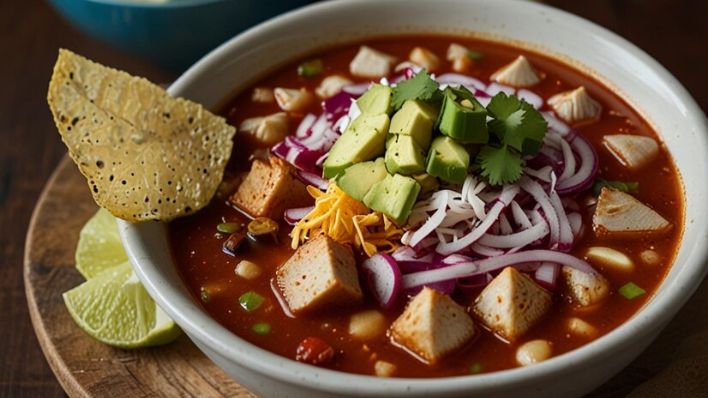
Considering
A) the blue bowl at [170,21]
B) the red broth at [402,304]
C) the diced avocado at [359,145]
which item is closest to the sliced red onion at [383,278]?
the red broth at [402,304]

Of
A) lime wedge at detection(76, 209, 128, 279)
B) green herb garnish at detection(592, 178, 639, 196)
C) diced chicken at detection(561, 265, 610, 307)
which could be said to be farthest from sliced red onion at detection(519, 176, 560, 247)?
lime wedge at detection(76, 209, 128, 279)

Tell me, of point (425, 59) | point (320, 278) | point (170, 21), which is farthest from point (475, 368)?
point (170, 21)

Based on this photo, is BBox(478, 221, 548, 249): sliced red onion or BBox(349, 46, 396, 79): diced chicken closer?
BBox(478, 221, 548, 249): sliced red onion

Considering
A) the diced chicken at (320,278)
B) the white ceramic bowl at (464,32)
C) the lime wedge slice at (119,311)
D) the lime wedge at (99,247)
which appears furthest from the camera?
the lime wedge at (99,247)

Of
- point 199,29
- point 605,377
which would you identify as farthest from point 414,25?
point 605,377

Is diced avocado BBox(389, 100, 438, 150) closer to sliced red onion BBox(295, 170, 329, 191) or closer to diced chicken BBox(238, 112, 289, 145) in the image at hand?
sliced red onion BBox(295, 170, 329, 191)

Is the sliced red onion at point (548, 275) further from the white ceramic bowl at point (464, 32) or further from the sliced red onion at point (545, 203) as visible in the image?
→ the white ceramic bowl at point (464, 32)

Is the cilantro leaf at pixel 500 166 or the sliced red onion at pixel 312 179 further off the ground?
the cilantro leaf at pixel 500 166

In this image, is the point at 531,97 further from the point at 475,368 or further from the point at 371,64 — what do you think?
the point at 475,368
